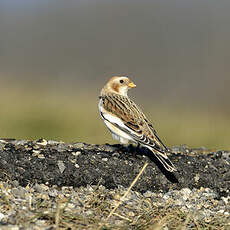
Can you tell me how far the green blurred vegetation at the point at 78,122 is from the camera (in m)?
10.9

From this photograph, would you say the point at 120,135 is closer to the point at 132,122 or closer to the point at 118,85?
the point at 132,122

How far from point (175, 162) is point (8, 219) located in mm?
2646

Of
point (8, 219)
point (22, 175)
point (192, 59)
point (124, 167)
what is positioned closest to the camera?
point (8, 219)

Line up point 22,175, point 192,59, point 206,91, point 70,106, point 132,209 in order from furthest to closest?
point 192,59, point 206,91, point 70,106, point 22,175, point 132,209

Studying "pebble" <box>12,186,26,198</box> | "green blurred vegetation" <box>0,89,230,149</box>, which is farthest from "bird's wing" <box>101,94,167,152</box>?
"green blurred vegetation" <box>0,89,230,149</box>

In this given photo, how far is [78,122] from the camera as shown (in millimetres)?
12555

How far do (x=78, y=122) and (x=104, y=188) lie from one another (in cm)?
705

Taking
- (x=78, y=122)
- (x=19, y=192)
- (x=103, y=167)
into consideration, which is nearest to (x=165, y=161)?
(x=103, y=167)

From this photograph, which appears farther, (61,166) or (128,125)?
(128,125)

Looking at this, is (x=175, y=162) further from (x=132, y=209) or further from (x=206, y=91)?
(x=206, y=91)

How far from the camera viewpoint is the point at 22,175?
5359 millimetres

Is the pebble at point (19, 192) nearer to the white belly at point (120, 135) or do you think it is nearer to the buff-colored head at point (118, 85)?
the white belly at point (120, 135)

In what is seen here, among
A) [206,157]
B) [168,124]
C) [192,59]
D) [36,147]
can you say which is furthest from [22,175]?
[192,59]

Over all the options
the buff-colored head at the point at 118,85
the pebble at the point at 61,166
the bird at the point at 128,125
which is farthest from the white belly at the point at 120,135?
the pebble at the point at 61,166
